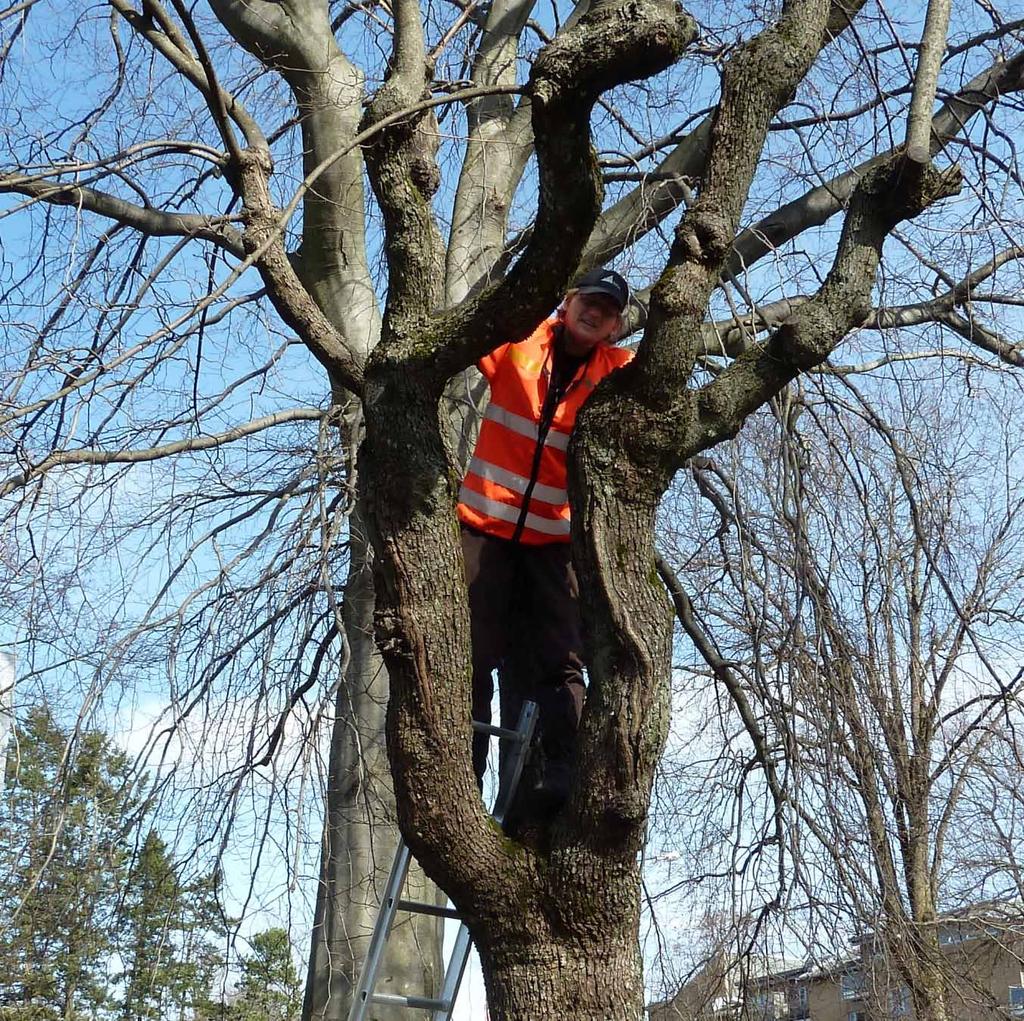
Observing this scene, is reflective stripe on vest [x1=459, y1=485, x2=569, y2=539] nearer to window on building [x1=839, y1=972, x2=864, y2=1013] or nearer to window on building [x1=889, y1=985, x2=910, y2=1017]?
window on building [x1=839, y1=972, x2=864, y2=1013]

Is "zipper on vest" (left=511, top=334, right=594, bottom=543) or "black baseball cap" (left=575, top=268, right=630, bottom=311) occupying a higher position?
"black baseball cap" (left=575, top=268, right=630, bottom=311)

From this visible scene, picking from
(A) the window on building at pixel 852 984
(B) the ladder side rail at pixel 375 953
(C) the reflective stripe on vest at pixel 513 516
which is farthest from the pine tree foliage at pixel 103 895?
(A) the window on building at pixel 852 984

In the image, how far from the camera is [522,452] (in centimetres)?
413

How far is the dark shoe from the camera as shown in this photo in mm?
3600

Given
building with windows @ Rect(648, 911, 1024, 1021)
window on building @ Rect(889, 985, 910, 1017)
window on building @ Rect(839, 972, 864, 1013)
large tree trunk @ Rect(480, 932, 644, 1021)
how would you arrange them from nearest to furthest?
large tree trunk @ Rect(480, 932, 644, 1021) → building with windows @ Rect(648, 911, 1024, 1021) → window on building @ Rect(839, 972, 864, 1013) → window on building @ Rect(889, 985, 910, 1017)

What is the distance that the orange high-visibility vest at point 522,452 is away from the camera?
13.4ft

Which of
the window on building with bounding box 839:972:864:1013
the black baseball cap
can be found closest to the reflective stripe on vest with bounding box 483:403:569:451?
the black baseball cap

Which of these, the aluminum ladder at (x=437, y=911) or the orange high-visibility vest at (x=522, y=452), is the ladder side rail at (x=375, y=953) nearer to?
the aluminum ladder at (x=437, y=911)

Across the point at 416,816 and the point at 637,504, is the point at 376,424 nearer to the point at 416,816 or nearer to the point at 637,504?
the point at 637,504

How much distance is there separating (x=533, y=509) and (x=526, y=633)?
406 mm

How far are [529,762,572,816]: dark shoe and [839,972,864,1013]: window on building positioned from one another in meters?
2.38

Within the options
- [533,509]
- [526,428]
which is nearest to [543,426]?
[526,428]

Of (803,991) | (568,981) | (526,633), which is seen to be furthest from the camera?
(803,991)

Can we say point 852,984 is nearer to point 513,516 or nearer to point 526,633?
point 526,633
